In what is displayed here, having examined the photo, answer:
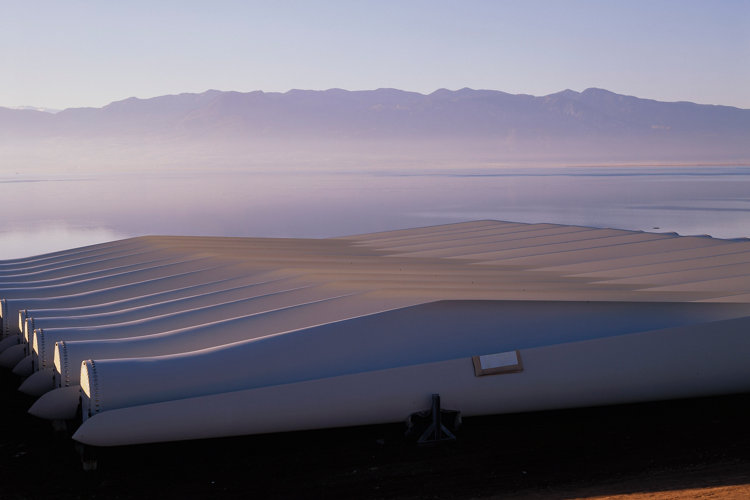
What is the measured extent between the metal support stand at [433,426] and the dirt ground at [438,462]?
19cm

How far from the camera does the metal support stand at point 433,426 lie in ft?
39.5

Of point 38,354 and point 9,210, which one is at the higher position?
point 9,210

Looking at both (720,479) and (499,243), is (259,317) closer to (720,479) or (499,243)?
(720,479)

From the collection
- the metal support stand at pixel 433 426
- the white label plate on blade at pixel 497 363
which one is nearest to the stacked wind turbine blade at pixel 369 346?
the white label plate on blade at pixel 497 363

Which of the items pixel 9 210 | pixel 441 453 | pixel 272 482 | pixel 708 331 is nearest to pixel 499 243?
pixel 708 331

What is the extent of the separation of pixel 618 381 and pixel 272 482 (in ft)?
18.5

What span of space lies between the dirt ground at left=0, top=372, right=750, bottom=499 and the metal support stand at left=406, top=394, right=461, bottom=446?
0.19 m

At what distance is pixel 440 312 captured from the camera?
41.8 feet

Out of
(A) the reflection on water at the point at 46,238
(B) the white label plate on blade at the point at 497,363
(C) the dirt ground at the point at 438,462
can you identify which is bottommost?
(C) the dirt ground at the point at 438,462

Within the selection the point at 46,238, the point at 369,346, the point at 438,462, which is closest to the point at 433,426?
the point at 438,462

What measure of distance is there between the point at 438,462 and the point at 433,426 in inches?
32.4

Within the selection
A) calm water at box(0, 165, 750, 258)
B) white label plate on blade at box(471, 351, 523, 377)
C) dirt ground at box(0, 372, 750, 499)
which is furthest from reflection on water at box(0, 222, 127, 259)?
white label plate on blade at box(471, 351, 523, 377)

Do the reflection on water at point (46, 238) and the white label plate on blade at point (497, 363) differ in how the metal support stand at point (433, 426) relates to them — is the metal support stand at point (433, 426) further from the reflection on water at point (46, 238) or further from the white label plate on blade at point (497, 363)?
the reflection on water at point (46, 238)

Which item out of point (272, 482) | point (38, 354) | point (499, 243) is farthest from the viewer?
point (499, 243)
